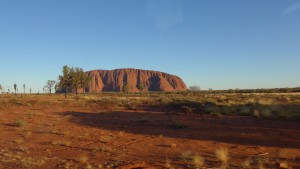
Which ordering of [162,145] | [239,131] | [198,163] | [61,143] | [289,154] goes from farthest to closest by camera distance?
1. [239,131]
2. [61,143]
3. [162,145]
4. [289,154]
5. [198,163]

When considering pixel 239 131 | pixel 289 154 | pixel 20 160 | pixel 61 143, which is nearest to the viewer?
pixel 289 154

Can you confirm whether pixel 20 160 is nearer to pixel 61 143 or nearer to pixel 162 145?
pixel 61 143

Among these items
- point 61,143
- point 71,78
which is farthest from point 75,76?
point 61,143

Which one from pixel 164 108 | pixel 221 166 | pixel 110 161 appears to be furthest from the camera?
pixel 164 108

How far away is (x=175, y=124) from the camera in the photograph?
19.7m

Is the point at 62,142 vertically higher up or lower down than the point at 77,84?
lower down

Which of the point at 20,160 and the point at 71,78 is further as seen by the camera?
the point at 71,78

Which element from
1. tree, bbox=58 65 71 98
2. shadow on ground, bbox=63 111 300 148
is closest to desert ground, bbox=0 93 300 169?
shadow on ground, bbox=63 111 300 148

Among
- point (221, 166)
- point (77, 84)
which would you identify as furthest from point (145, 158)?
point (77, 84)

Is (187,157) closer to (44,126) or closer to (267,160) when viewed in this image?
(267,160)

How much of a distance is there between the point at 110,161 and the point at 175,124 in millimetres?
9275

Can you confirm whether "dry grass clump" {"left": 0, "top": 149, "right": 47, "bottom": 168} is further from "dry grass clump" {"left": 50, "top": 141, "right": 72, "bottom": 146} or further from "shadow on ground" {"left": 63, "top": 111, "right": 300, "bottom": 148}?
"shadow on ground" {"left": 63, "top": 111, "right": 300, "bottom": 148}

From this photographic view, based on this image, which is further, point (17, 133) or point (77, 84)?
point (77, 84)

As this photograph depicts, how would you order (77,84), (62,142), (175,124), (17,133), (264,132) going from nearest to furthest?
1. (62,142)
2. (264,132)
3. (17,133)
4. (175,124)
5. (77,84)
